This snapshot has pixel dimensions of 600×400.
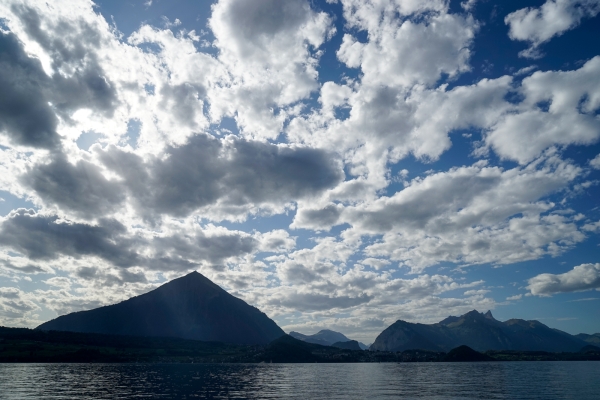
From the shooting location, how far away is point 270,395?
122 metres

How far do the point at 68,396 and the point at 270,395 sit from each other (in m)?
60.8

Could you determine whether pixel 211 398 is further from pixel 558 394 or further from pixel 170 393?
pixel 558 394

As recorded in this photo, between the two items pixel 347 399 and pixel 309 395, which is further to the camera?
pixel 309 395

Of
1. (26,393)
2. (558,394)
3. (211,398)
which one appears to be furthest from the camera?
(558,394)

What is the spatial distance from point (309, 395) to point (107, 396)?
204 ft

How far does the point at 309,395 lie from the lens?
402ft

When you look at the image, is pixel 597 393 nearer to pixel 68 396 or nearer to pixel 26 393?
pixel 68 396

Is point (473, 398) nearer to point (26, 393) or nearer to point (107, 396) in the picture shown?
point (107, 396)

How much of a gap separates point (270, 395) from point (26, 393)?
77.2 metres

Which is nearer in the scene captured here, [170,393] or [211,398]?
[211,398]

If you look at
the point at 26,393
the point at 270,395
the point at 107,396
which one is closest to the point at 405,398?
the point at 270,395

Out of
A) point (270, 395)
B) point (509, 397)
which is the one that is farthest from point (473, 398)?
point (270, 395)

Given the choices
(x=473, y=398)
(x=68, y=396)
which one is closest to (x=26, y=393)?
(x=68, y=396)

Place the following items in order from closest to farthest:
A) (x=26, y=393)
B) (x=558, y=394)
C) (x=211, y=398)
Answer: (x=211, y=398)
(x=26, y=393)
(x=558, y=394)
